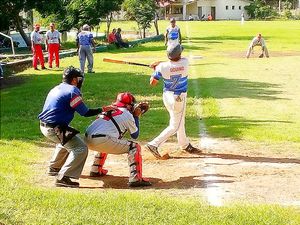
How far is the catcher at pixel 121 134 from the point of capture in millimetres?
8148

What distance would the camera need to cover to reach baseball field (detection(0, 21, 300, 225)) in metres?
6.60

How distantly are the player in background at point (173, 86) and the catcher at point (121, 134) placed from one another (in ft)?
3.71

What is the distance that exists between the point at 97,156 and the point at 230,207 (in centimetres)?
269

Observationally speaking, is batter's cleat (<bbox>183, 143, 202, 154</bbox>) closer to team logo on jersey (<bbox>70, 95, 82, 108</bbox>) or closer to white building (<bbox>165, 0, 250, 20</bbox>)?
team logo on jersey (<bbox>70, 95, 82, 108</bbox>)

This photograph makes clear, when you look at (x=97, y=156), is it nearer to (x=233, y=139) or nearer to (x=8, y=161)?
(x=8, y=161)

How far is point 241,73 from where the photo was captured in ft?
72.9

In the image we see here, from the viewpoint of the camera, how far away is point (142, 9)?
144 feet

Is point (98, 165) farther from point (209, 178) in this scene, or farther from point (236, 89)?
point (236, 89)

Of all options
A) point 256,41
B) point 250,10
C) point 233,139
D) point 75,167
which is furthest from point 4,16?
point 250,10

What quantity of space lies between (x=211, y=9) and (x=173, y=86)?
320ft

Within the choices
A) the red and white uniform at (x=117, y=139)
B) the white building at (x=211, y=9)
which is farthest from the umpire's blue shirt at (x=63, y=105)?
the white building at (x=211, y=9)

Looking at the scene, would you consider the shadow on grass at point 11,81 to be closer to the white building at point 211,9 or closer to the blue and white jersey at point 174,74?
the blue and white jersey at point 174,74

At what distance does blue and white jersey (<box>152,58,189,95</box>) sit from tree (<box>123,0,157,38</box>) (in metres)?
34.6

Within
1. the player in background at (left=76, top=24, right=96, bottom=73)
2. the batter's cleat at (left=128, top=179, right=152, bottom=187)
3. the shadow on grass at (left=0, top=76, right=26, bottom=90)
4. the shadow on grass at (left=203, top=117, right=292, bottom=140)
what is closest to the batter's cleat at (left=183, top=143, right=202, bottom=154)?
the shadow on grass at (left=203, top=117, right=292, bottom=140)
